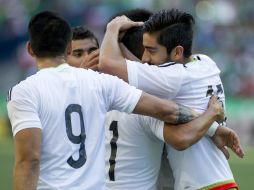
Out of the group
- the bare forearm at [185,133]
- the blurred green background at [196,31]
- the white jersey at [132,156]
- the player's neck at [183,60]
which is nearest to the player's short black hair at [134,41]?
the player's neck at [183,60]

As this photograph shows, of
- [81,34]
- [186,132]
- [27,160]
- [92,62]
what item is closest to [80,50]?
[81,34]

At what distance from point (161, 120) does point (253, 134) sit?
1478 cm

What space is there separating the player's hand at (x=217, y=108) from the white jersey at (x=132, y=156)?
0.42 meters

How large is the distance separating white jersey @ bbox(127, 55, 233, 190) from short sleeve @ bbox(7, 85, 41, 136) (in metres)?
0.86

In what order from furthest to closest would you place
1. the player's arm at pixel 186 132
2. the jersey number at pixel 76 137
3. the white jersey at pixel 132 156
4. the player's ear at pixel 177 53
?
the white jersey at pixel 132 156 < the player's ear at pixel 177 53 < the player's arm at pixel 186 132 < the jersey number at pixel 76 137

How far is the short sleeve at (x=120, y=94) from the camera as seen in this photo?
4590 mm

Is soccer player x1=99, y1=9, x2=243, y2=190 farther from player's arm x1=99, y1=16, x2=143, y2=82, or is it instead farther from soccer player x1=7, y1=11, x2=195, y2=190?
soccer player x1=7, y1=11, x2=195, y2=190

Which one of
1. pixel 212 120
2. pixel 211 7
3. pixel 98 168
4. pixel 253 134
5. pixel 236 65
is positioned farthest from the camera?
pixel 211 7

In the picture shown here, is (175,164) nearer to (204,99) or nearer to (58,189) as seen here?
(204,99)

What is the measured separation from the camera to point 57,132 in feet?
14.5

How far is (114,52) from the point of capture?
16.6 feet

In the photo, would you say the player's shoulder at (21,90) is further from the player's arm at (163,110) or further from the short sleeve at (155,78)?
the short sleeve at (155,78)

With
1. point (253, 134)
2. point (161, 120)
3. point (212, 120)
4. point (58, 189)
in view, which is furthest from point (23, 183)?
point (253, 134)

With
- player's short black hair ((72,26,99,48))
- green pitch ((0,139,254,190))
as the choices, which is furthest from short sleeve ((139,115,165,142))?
green pitch ((0,139,254,190))
